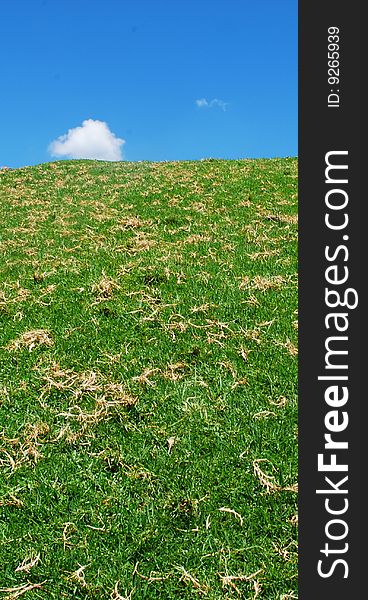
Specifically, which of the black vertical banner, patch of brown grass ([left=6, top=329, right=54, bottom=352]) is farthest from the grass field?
the black vertical banner

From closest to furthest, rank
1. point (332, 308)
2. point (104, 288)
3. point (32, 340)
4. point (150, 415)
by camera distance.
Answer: point (332, 308) → point (150, 415) → point (32, 340) → point (104, 288)

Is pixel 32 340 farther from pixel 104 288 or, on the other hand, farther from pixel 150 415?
pixel 150 415

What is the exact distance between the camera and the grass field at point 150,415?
466 centimetres

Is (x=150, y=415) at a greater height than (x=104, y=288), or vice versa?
(x=104, y=288)

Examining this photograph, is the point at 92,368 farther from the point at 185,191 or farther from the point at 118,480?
the point at 185,191

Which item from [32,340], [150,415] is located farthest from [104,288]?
[150,415]

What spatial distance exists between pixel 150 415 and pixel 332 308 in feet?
8.86

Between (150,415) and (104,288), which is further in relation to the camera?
(104,288)

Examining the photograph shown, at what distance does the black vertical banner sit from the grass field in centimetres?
68

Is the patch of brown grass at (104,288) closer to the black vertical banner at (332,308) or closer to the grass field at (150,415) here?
the grass field at (150,415)

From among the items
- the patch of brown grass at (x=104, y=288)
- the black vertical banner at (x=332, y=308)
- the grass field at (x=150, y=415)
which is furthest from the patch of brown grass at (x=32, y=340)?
the black vertical banner at (x=332, y=308)

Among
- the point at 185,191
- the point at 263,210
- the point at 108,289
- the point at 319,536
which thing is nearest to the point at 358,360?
the point at 319,536

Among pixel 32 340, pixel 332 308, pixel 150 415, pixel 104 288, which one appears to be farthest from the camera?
pixel 104 288

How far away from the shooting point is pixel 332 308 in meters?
4.61
